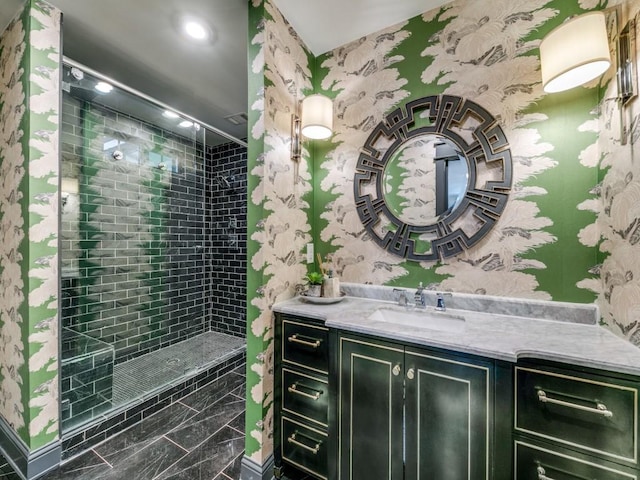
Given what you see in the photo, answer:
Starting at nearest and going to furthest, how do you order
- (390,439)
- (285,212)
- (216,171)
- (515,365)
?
(515,365) < (390,439) < (285,212) < (216,171)

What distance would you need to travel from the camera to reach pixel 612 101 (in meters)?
1.17

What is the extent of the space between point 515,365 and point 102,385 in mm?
2618

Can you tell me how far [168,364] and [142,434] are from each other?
0.79 m

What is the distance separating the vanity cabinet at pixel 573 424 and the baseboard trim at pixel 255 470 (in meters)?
1.21

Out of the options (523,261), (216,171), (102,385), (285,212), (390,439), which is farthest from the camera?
(216,171)

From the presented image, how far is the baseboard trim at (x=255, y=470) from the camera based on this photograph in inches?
56.7

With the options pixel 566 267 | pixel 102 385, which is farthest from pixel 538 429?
pixel 102 385

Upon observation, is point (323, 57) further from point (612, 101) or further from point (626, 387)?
point (626, 387)

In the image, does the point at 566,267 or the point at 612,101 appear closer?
the point at 612,101

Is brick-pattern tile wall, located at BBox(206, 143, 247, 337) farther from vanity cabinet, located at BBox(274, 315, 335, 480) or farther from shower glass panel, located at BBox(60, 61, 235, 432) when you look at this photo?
vanity cabinet, located at BBox(274, 315, 335, 480)

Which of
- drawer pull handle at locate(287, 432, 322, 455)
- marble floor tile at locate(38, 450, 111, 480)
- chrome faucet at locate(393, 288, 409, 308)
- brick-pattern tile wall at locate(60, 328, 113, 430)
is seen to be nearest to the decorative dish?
chrome faucet at locate(393, 288, 409, 308)

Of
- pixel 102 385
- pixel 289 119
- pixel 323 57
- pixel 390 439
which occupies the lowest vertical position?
pixel 102 385

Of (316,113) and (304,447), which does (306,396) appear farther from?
(316,113)

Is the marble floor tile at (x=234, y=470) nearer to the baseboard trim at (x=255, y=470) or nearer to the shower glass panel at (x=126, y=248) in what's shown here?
the baseboard trim at (x=255, y=470)
